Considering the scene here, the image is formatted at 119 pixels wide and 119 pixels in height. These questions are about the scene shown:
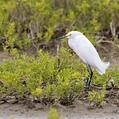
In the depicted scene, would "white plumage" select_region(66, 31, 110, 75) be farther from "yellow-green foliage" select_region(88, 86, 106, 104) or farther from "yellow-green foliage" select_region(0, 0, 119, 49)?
"yellow-green foliage" select_region(0, 0, 119, 49)

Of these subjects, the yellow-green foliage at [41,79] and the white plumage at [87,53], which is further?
the white plumage at [87,53]

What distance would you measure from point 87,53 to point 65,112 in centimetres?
85

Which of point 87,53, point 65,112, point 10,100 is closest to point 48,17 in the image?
point 87,53

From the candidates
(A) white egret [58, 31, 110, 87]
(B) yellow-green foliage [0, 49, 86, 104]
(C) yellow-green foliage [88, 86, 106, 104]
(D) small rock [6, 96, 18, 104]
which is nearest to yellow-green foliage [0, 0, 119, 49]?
(A) white egret [58, 31, 110, 87]

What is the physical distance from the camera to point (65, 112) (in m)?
6.94

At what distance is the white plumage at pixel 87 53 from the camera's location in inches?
286

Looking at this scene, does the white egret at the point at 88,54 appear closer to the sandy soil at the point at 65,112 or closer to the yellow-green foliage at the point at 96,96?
the yellow-green foliage at the point at 96,96

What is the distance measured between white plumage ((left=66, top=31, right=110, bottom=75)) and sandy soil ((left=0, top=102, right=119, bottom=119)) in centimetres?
48

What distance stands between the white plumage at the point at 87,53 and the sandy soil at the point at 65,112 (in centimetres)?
48

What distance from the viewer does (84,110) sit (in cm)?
703

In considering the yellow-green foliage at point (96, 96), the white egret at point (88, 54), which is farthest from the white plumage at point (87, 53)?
the yellow-green foliage at point (96, 96)

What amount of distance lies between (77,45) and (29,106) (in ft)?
3.45

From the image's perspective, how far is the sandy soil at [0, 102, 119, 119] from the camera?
22.3ft

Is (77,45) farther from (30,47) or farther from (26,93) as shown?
(30,47)
